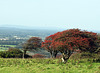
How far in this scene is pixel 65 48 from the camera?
17.1 metres

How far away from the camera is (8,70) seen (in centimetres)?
1433

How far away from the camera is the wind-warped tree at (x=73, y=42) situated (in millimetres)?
16953

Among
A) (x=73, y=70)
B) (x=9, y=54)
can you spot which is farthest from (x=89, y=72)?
(x=9, y=54)

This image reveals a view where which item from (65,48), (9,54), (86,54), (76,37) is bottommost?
(9,54)

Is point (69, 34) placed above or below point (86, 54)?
above

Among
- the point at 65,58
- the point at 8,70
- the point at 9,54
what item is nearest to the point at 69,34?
the point at 65,58

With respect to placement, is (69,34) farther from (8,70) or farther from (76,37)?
(8,70)

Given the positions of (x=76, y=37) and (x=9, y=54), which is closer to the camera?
(x=76, y=37)

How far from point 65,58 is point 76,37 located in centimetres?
260

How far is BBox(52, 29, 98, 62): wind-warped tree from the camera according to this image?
16953 mm

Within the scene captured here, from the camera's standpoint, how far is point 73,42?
16.8 m

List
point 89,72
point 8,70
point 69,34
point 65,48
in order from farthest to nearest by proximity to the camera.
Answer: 1. point 69,34
2. point 65,48
3. point 8,70
4. point 89,72

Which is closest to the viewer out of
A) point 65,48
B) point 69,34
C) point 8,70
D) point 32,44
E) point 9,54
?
point 8,70

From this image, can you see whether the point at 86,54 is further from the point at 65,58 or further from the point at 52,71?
the point at 52,71
